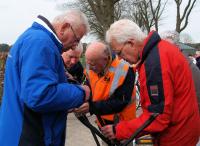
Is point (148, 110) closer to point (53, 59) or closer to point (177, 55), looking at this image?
point (177, 55)

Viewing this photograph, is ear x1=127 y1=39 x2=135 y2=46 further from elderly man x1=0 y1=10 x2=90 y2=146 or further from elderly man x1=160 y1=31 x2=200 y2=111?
elderly man x1=160 y1=31 x2=200 y2=111

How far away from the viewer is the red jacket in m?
2.91

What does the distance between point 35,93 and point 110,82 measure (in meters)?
1.46

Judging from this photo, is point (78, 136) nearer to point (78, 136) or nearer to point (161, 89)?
point (78, 136)

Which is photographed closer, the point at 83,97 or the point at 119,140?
the point at 83,97

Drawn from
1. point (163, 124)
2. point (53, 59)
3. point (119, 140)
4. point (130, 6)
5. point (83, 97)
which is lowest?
point (130, 6)

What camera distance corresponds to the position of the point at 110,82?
395 centimetres

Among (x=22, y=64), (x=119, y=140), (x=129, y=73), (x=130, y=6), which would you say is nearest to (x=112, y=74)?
(x=129, y=73)

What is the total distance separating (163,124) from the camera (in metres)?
2.97

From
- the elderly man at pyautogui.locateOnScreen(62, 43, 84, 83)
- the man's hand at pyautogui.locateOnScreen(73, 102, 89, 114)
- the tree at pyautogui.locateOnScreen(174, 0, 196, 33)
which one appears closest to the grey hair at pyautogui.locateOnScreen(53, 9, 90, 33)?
the man's hand at pyautogui.locateOnScreen(73, 102, 89, 114)

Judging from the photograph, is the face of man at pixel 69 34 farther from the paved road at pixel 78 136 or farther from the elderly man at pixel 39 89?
the paved road at pixel 78 136

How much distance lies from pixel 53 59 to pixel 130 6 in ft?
93.5

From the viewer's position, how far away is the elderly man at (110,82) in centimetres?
390

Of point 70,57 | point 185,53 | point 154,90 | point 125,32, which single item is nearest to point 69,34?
point 125,32
